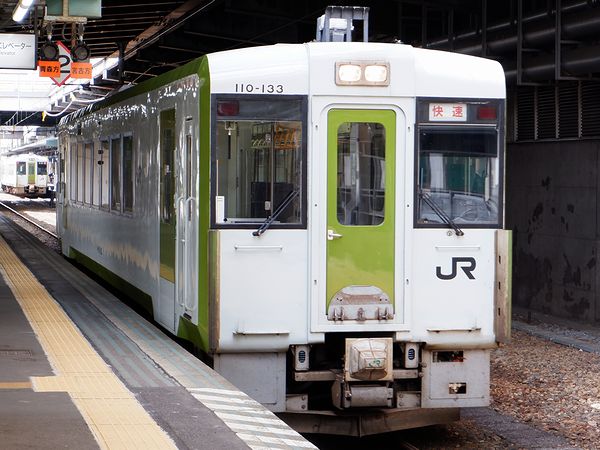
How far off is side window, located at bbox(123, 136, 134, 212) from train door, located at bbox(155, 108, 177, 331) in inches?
68.7

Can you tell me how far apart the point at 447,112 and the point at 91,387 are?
3101 mm

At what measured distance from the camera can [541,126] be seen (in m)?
15.8

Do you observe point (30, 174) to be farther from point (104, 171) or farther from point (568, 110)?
point (568, 110)

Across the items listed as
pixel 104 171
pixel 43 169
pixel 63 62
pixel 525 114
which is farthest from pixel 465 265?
pixel 43 169

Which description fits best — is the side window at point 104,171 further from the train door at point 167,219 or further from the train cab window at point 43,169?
the train cab window at point 43,169

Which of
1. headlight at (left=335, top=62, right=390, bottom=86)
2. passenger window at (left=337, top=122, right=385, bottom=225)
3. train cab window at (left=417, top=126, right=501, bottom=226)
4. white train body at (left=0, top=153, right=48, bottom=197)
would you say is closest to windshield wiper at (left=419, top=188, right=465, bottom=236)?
train cab window at (left=417, top=126, right=501, bottom=226)

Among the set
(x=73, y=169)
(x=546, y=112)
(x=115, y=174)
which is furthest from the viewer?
(x=73, y=169)

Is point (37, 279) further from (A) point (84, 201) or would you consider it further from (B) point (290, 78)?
(B) point (290, 78)

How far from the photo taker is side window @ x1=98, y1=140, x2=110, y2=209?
13.2m

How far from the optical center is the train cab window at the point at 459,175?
7.81m

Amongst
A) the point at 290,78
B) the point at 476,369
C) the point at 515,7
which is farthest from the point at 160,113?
the point at 515,7

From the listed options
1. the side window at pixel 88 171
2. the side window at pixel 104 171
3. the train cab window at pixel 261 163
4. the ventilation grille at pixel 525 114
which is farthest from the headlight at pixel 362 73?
the ventilation grille at pixel 525 114

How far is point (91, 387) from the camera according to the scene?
6.74 metres

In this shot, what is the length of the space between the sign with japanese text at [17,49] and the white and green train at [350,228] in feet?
31.3
